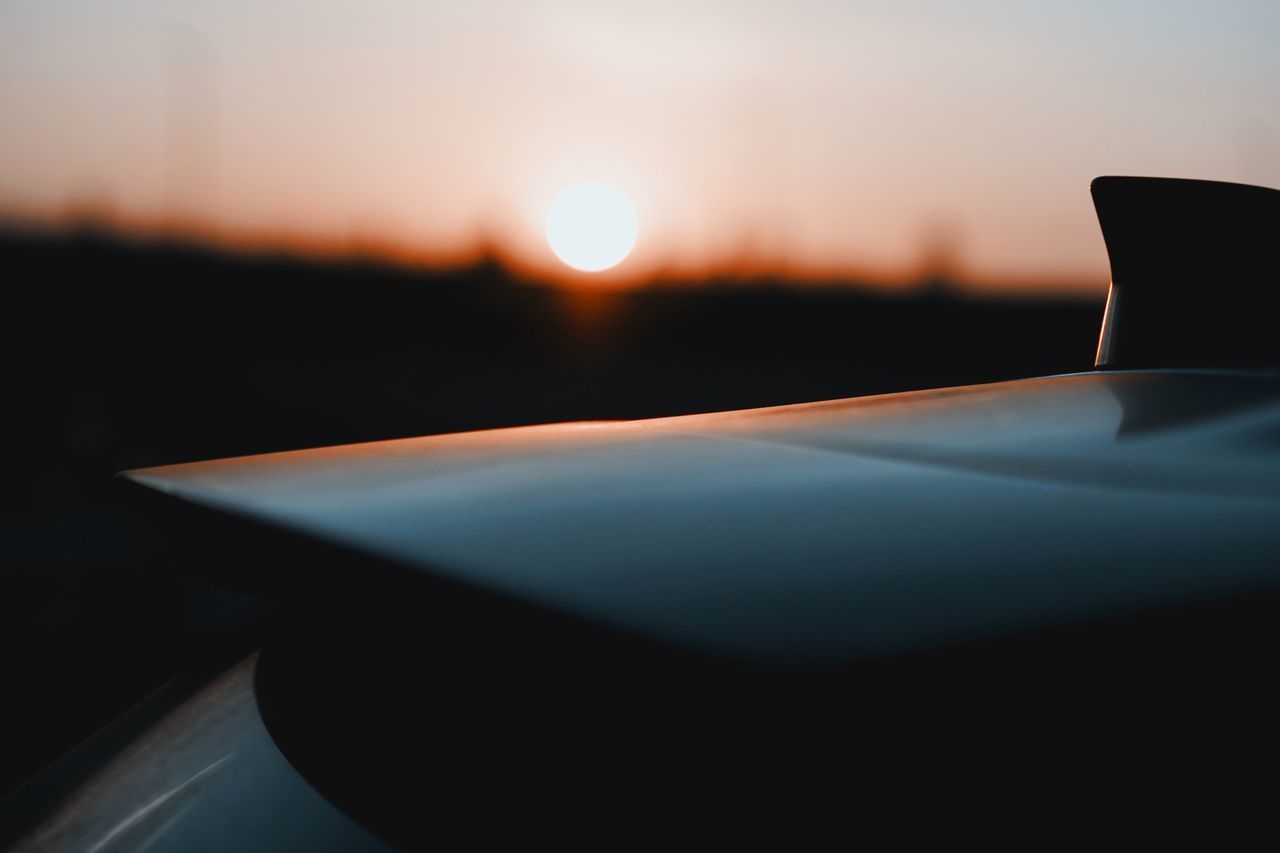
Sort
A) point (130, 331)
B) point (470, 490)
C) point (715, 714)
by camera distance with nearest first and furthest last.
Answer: point (715, 714)
point (470, 490)
point (130, 331)

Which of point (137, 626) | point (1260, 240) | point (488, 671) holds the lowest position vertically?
point (137, 626)

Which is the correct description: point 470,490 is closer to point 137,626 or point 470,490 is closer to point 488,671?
point 488,671

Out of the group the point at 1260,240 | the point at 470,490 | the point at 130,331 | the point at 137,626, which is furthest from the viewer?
the point at 130,331

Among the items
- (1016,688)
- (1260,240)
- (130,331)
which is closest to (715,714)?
(1016,688)

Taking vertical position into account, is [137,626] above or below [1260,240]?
below

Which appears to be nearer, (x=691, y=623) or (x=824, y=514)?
(x=691, y=623)

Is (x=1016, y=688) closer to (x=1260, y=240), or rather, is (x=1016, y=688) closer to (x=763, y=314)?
(x=1260, y=240)

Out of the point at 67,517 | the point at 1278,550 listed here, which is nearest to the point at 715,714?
the point at 1278,550

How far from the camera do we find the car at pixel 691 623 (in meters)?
0.64

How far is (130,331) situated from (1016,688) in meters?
27.5

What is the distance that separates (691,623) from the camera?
2.20ft

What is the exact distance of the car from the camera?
64 cm

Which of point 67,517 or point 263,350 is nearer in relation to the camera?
point 67,517

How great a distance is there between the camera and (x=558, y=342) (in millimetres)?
32656
